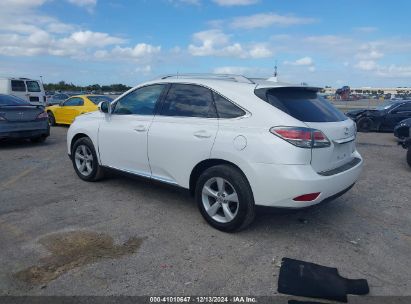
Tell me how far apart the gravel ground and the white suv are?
0.30 m

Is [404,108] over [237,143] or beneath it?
beneath

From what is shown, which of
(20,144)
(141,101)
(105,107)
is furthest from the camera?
(20,144)

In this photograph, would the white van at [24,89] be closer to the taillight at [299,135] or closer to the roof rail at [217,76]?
the roof rail at [217,76]

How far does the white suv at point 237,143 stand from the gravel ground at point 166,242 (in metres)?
0.30

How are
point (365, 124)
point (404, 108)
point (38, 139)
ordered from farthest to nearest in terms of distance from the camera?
point (365, 124) → point (404, 108) → point (38, 139)

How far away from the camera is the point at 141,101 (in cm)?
521

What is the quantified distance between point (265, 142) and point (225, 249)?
1162mm

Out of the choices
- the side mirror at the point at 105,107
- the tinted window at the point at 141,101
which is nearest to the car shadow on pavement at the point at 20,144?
the side mirror at the point at 105,107

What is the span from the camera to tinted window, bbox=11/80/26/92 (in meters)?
17.4

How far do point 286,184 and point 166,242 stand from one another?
140 centimetres

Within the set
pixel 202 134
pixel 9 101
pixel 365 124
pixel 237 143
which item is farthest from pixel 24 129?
pixel 365 124

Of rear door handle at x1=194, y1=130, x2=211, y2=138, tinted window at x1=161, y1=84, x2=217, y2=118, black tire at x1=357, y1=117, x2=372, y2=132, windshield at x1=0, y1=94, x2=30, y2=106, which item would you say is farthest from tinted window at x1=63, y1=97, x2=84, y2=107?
rear door handle at x1=194, y1=130, x2=211, y2=138

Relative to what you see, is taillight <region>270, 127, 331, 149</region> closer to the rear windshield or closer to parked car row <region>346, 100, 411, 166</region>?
the rear windshield

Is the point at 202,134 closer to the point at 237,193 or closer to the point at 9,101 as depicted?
the point at 237,193
